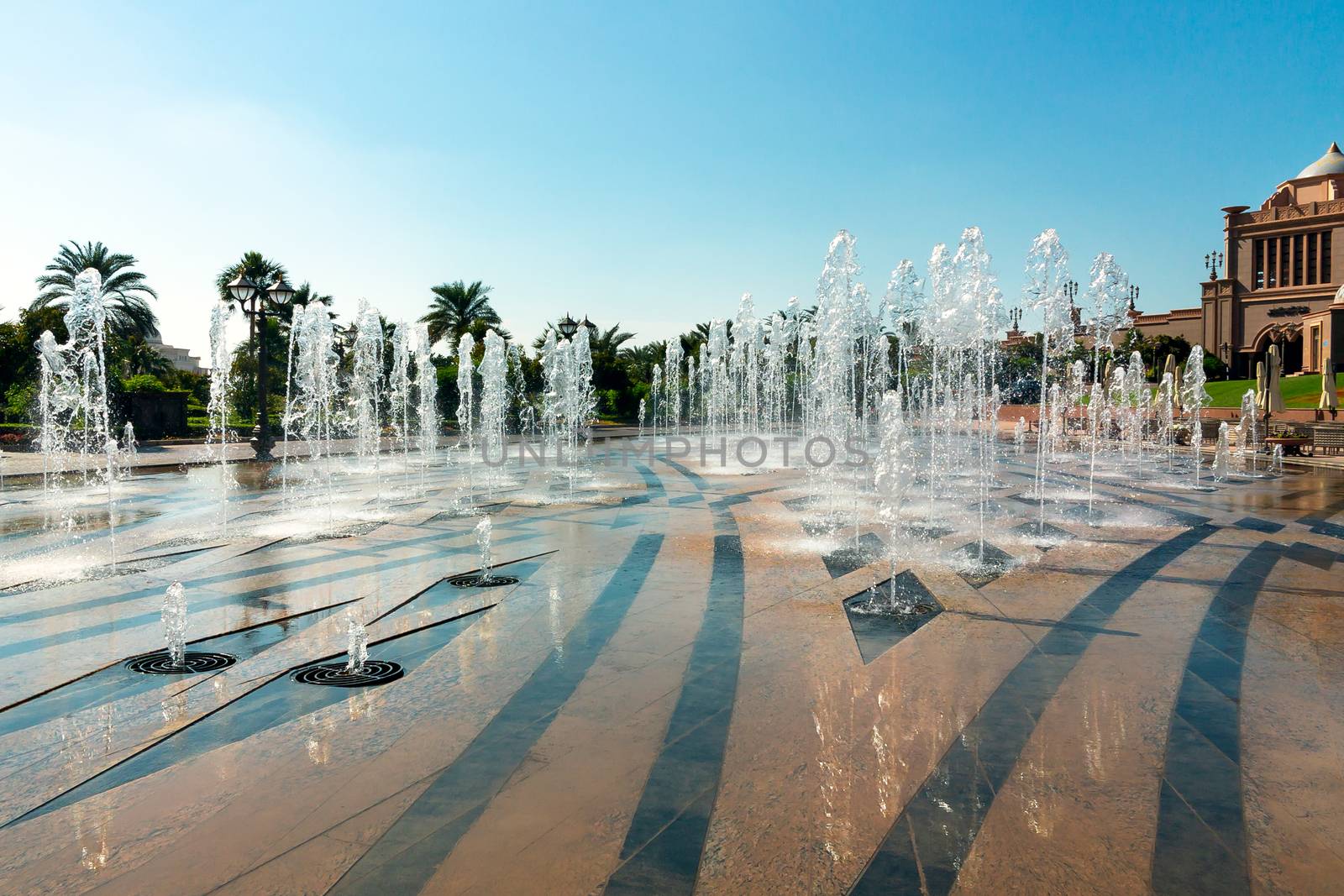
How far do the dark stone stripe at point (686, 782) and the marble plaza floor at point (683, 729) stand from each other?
14 millimetres

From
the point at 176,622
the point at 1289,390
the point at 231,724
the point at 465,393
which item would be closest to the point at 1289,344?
the point at 1289,390

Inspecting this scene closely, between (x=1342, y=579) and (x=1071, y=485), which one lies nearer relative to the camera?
(x=1342, y=579)

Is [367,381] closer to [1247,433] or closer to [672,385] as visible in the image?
[672,385]

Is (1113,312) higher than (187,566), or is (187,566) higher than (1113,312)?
(1113,312)

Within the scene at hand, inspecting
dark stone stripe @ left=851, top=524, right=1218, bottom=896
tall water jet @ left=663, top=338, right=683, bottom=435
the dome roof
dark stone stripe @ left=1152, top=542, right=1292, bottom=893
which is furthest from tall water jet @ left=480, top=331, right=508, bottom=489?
the dome roof

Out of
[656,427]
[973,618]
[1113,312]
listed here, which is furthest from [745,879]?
[656,427]

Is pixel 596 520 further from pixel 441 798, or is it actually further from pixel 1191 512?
pixel 1191 512

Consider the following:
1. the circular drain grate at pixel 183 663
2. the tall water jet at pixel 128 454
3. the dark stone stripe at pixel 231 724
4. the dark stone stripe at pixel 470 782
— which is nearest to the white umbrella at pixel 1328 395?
the dark stone stripe at pixel 470 782

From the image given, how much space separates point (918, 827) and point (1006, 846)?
0.85 ft

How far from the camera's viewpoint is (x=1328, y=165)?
5591cm

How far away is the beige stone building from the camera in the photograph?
50375 mm

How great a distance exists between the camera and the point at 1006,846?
2.50 m

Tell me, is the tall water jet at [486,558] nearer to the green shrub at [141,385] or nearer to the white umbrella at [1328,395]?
the green shrub at [141,385]

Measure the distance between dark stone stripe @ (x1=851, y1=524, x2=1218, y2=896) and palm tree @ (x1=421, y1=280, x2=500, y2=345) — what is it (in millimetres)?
35688
